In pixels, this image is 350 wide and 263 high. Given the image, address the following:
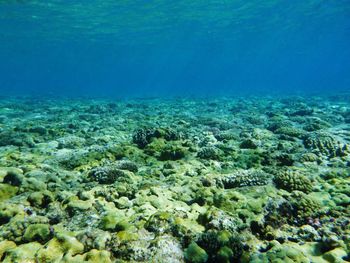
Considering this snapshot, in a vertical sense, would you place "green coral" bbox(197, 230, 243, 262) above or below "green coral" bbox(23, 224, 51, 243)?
above

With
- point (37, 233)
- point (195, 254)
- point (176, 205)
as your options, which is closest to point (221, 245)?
point (195, 254)

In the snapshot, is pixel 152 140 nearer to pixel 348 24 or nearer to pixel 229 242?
pixel 229 242

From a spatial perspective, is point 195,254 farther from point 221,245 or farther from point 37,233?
point 37,233

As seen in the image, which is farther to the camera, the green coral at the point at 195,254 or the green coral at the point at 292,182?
the green coral at the point at 292,182

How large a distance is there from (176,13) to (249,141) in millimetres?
41441

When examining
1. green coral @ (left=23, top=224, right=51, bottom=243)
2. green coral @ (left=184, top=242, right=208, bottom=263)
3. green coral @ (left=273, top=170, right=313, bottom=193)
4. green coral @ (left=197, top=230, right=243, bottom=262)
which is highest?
green coral @ (left=273, top=170, right=313, bottom=193)

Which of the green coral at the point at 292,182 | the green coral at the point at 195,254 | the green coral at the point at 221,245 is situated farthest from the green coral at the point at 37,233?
the green coral at the point at 292,182

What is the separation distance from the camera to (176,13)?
47281mm

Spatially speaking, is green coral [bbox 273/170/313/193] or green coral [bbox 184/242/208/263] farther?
green coral [bbox 273/170/313/193]

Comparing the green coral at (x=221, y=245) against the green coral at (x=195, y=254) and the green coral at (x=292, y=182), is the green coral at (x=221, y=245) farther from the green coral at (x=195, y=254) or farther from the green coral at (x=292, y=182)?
the green coral at (x=292, y=182)

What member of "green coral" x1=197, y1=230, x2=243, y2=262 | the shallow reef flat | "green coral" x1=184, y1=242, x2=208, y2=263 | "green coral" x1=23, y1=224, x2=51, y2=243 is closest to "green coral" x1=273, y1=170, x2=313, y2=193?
the shallow reef flat

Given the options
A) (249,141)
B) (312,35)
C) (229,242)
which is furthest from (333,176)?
(312,35)

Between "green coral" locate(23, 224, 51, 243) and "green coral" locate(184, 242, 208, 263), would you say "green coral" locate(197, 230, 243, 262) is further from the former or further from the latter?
"green coral" locate(23, 224, 51, 243)

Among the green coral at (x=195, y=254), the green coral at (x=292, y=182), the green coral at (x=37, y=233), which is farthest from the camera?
the green coral at (x=292, y=182)
